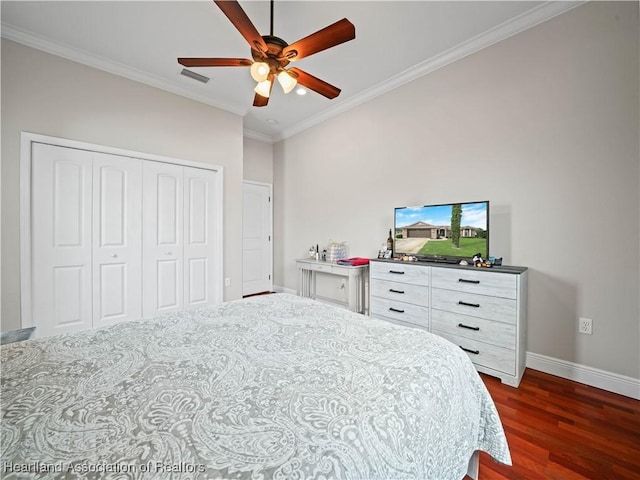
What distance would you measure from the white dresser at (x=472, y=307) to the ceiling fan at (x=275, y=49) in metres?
1.89

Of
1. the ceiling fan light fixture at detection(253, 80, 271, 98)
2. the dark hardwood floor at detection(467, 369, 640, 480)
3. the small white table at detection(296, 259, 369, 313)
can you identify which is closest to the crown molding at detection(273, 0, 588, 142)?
the ceiling fan light fixture at detection(253, 80, 271, 98)

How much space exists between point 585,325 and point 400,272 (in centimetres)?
146

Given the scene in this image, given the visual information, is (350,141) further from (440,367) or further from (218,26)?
(440,367)

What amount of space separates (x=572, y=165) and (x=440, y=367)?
7.37 ft

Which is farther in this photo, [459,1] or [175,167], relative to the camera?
[175,167]

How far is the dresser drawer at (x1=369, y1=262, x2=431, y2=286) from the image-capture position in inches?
103

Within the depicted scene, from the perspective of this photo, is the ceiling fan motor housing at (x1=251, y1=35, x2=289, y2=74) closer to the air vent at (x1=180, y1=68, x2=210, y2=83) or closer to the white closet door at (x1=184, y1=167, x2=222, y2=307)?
the air vent at (x1=180, y1=68, x2=210, y2=83)

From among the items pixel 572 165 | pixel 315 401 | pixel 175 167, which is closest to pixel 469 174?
pixel 572 165

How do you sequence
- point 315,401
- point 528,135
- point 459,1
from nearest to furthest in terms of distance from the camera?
point 315,401 → point 459,1 → point 528,135

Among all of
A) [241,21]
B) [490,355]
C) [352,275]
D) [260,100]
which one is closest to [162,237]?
[260,100]

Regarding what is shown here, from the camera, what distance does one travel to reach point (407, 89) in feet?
10.6

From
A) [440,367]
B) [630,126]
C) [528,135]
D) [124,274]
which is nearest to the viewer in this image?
[440,367]

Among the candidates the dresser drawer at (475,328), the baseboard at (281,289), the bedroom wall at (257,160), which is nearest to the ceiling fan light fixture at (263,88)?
the dresser drawer at (475,328)

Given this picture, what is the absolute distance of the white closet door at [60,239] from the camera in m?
2.67
